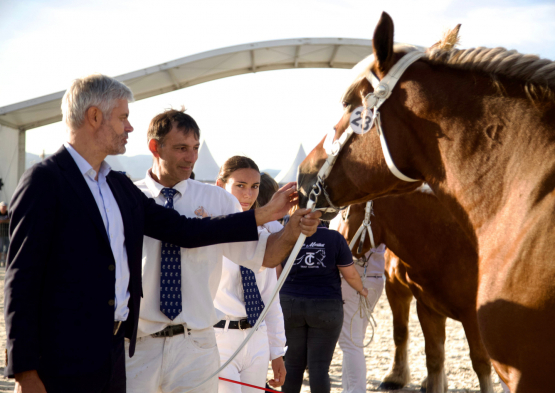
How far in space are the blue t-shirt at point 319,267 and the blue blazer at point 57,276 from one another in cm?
253

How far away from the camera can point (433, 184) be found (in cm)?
198

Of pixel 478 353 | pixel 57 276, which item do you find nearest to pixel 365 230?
pixel 478 353

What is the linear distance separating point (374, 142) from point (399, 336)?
427 centimetres

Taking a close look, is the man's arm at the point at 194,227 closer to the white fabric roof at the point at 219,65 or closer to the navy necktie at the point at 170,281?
the navy necktie at the point at 170,281

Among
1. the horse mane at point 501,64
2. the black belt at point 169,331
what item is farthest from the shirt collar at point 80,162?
the horse mane at point 501,64

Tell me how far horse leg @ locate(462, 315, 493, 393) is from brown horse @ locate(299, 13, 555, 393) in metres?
2.37

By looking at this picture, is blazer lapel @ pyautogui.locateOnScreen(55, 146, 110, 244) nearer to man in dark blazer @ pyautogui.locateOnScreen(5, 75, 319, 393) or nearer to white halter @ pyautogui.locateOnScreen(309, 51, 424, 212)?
man in dark blazer @ pyautogui.locateOnScreen(5, 75, 319, 393)

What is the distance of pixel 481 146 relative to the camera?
1.78m

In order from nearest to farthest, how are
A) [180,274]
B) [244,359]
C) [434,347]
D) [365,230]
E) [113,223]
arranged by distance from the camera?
[113,223]
[180,274]
[244,359]
[434,347]
[365,230]

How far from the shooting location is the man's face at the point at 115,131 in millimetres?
1957

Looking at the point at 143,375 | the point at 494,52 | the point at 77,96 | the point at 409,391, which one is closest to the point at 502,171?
the point at 494,52

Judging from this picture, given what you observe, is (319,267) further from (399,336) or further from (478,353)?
(399,336)

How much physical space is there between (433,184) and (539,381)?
80 centimetres

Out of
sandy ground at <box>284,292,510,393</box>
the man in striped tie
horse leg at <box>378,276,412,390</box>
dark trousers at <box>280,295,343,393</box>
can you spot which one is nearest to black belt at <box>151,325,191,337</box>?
the man in striped tie
